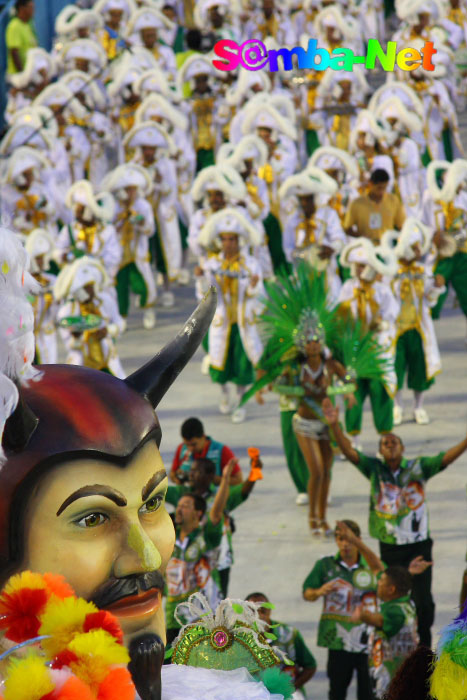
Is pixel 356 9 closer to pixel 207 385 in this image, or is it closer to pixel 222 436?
pixel 207 385

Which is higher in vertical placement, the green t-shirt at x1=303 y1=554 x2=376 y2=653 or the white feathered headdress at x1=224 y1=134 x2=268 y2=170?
the white feathered headdress at x1=224 y1=134 x2=268 y2=170

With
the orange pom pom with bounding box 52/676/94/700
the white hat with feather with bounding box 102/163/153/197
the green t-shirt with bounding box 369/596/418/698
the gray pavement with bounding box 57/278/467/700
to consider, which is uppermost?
the orange pom pom with bounding box 52/676/94/700

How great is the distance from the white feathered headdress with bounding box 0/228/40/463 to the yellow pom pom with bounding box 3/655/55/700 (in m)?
0.44

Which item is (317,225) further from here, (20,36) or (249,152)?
(20,36)

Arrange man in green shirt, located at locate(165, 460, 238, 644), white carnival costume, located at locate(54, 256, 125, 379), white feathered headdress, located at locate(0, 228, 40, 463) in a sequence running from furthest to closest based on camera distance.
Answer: white carnival costume, located at locate(54, 256, 125, 379) → man in green shirt, located at locate(165, 460, 238, 644) → white feathered headdress, located at locate(0, 228, 40, 463)

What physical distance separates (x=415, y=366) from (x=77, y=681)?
9.47 meters

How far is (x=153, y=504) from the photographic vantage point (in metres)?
3.06

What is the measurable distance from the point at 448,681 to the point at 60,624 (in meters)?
1.15

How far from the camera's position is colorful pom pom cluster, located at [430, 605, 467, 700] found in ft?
11.2

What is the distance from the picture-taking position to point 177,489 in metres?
7.87

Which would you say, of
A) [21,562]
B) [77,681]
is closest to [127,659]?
A: [77,681]

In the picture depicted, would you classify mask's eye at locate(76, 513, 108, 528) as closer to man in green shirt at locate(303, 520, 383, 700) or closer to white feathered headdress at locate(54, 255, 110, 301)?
man in green shirt at locate(303, 520, 383, 700)

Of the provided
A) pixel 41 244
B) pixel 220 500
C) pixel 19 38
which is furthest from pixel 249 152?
pixel 220 500

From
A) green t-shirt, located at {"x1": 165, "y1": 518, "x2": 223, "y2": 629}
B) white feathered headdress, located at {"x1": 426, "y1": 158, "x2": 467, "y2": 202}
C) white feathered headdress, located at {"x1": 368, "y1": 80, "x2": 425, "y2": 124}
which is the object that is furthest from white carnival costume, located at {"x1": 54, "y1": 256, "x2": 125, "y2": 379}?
white feathered headdress, located at {"x1": 368, "y1": 80, "x2": 425, "y2": 124}
